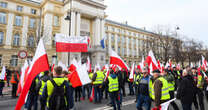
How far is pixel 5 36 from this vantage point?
88.7ft

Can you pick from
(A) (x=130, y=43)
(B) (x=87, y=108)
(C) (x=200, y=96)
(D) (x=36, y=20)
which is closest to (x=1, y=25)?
(D) (x=36, y=20)

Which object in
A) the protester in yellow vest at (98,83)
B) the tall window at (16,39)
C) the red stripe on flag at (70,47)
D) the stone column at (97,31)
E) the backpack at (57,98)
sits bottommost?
the protester in yellow vest at (98,83)

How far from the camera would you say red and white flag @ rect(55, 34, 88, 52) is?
1007 centimetres

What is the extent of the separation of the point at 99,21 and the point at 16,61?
19.7 metres

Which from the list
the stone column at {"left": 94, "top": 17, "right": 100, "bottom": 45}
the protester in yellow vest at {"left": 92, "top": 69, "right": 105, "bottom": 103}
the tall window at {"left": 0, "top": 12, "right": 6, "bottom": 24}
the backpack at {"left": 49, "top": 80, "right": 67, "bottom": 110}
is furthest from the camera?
the stone column at {"left": 94, "top": 17, "right": 100, "bottom": 45}

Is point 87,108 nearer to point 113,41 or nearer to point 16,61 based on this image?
point 16,61

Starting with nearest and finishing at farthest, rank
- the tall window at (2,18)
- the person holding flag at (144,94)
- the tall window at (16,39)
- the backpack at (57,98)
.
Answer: the backpack at (57,98) < the person holding flag at (144,94) < the tall window at (2,18) < the tall window at (16,39)

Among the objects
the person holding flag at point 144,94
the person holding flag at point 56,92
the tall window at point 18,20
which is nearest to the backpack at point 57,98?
the person holding flag at point 56,92

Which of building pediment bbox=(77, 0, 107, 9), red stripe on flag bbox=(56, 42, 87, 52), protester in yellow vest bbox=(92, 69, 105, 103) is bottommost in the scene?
protester in yellow vest bbox=(92, 69, 105, 103)

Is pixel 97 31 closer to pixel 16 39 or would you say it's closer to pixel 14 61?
pixel 16 39

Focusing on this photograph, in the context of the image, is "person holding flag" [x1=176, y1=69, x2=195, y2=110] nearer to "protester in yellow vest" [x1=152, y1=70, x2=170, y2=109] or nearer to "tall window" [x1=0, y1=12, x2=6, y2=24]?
"protester in yellow vest" [x1=152, y1=70, x2=170, y2=109]

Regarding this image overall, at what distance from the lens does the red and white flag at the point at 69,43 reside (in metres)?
10.1

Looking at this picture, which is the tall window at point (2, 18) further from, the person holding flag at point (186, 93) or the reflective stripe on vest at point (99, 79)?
the person holding flag at point (186, 93)

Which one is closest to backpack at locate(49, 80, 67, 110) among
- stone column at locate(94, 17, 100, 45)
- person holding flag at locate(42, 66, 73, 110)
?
person holding flag at locate(42, 66, 73, 110)
